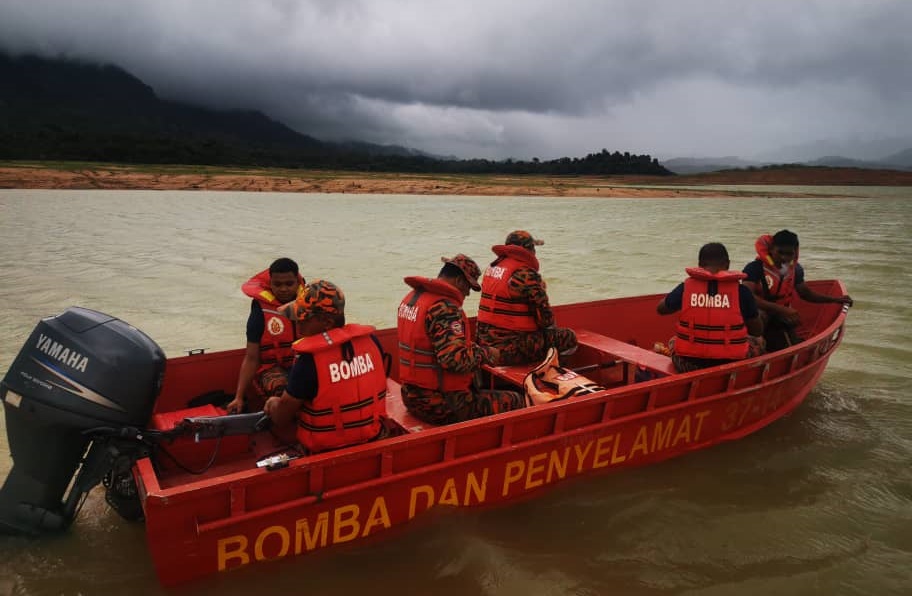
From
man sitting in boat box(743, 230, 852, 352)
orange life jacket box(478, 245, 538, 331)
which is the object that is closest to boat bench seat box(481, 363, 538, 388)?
orange life jacket box(478, 245, 538, 331)

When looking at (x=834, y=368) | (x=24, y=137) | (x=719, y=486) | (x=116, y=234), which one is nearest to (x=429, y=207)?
(x=116, y=234)

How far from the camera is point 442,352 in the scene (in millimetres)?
3762

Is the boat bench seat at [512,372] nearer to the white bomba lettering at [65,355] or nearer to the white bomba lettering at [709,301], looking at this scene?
the white bomba lettering at [709,301]

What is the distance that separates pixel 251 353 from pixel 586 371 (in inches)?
126

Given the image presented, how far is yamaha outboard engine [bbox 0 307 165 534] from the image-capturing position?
323 cm

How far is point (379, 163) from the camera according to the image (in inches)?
3194

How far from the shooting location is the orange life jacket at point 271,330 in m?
4.34

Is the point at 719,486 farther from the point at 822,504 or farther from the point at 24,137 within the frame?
the point at 24,137

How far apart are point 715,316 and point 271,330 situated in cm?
348

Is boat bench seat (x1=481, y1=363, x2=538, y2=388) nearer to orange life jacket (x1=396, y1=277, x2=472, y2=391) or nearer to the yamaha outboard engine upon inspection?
orange life jacket (x1=396, y1=277, x2=472, y2=391)

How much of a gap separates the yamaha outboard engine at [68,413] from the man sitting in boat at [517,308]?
9.19ft

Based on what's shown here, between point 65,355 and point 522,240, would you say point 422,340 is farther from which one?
point 65,355

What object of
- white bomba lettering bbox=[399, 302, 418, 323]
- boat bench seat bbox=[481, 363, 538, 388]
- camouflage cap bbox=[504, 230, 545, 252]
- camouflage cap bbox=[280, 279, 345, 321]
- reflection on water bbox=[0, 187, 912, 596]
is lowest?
reflection on water bbox=[0, 187, 912, 596]

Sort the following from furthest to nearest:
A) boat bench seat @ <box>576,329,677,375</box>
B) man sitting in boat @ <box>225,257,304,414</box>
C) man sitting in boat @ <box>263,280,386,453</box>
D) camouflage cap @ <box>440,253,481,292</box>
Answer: boat bench seat @ <box>576,329,677,375</box> < man sitting in boat @ <box>225,257,304,414</box> < camouflage cap @ <box>440,253,481,292</box> < man sitting in boat @ <box>263,280,386,453</box>
